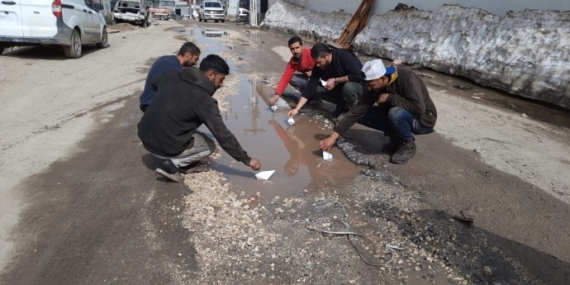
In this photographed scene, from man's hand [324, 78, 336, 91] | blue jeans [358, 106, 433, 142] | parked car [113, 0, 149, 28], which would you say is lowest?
blue jeans [358, 106, 433, 142]

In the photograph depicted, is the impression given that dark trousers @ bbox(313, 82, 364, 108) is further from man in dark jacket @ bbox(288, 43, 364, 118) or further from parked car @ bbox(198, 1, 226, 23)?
parked car @ bbox(198, 1, 226, 23)

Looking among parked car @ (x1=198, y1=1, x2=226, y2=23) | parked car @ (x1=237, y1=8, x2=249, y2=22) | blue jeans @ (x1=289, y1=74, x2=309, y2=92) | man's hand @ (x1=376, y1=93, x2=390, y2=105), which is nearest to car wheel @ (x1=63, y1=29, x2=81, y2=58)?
blue jeans @ (x1=289, y1=74, x2=309, y2=92)

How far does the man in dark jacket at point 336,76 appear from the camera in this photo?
539 cm

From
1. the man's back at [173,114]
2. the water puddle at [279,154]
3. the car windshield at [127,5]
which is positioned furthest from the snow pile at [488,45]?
the car windshield at [127,5]

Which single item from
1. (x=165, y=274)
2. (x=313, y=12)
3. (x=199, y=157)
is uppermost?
(x=313, y=12)

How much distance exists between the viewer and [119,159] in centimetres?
428

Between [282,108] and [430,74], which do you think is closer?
[282,108]

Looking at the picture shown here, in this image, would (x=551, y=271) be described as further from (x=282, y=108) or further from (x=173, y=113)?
(x=282, y=108)

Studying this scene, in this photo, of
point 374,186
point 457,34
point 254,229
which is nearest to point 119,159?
point 254,229

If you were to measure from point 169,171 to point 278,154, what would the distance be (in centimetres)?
153

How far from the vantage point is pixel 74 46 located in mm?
9977

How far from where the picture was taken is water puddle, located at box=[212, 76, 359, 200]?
3.94 m

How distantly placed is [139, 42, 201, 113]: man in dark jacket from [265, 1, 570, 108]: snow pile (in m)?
6.19

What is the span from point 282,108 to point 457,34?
579 centimetres
